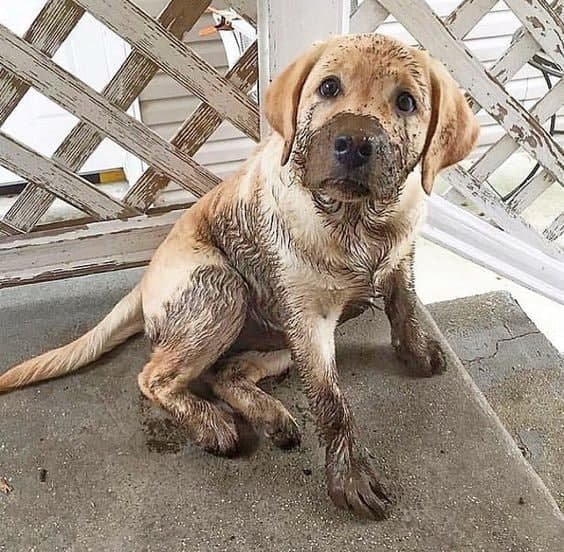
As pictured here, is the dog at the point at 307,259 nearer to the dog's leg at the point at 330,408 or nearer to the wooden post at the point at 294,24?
the dog's leg at the point at 330,408

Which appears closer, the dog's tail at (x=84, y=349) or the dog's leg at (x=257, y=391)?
the dog's leg at (x=257, y=391)

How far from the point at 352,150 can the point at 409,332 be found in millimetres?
495

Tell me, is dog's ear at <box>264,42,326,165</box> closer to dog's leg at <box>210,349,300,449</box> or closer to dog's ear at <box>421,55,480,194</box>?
dog's ear at <box>421,55,480,194</box>

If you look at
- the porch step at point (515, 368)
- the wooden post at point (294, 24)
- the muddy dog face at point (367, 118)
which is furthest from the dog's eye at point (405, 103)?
the porch step at point (515, 368)

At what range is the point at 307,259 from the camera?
3.54ft

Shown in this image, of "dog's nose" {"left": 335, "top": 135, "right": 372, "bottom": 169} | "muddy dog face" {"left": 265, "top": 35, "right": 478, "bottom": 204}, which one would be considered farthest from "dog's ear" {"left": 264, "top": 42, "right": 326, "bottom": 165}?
"dog's nose" {"left": 335, "top": 135, "right": 372, "bottom": 169}

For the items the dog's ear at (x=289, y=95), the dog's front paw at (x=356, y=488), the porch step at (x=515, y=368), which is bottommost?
the dog's front paw at (x=356, y=488)

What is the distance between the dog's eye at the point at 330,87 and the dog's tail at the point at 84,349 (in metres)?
0.54

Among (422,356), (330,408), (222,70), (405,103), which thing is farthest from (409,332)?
(222,70)

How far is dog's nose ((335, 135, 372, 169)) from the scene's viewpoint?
88cm

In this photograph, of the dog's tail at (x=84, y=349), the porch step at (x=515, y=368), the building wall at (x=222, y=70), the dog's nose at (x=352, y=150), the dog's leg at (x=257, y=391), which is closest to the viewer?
the dog's nose at (x=352, y=150)

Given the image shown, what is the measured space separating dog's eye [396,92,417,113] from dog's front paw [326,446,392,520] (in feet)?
1.60

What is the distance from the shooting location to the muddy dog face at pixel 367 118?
905 millimetres

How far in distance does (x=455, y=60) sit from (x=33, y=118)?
1.36 metres
